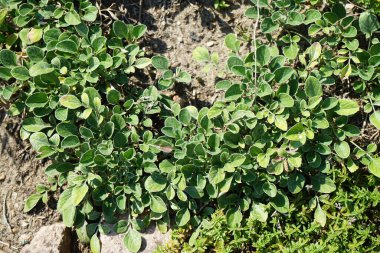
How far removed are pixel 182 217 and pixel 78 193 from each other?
25.8 inches

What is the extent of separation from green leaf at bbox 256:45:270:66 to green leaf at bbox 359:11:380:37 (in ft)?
2.02

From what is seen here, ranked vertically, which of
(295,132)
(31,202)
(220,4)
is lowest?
(31,202)

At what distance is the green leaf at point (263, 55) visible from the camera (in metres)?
3.29

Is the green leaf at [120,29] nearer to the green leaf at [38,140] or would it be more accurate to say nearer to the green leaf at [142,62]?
the green leaf at [142,62]

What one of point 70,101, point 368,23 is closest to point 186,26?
point 70,101

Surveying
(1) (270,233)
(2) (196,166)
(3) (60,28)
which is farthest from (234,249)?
(3) (60,28)

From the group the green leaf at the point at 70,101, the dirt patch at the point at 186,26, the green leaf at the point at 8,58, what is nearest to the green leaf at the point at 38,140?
the green leaf at the point at 70,101

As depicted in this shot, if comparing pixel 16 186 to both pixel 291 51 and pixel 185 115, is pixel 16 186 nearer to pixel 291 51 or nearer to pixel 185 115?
pixel 185 115

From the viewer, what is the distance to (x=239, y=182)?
10.5 ft

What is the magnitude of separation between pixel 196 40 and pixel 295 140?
3.35 feet

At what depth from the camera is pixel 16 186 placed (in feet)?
11.7

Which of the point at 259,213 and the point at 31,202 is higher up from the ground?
the point at 259,213

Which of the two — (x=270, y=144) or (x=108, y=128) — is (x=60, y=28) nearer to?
Result: (x=108, y=128)

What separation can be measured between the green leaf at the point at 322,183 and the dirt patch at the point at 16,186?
1705 mm
